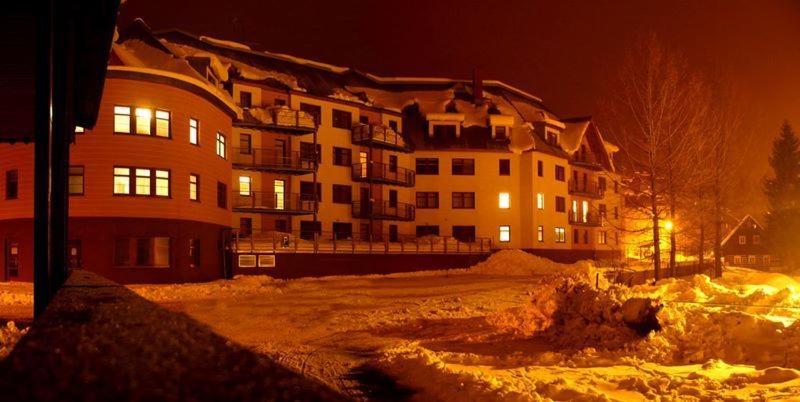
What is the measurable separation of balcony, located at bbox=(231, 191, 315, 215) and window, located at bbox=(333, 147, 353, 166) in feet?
15.0

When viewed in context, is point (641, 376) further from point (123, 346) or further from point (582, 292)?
point (123, 346)

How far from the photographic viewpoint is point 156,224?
111 feet

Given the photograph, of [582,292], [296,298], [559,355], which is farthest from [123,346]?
[296,298]

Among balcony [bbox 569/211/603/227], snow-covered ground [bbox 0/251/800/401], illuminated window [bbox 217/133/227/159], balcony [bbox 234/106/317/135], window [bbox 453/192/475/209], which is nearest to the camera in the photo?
snow-covered ground [bbox 0/251/800/401]

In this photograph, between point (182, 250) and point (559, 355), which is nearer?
point (559, 355)

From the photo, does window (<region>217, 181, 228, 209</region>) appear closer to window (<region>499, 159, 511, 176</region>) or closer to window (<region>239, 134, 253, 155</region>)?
window (<region>239, 134, 253, 155</region>)

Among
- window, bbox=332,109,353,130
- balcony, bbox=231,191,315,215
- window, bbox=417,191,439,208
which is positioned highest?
window, bbox=332,109,353,130

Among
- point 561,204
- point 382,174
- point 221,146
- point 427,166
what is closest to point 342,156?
point 382,174

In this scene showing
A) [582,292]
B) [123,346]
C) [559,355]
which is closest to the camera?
[123,346]

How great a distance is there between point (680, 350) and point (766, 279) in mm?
19921

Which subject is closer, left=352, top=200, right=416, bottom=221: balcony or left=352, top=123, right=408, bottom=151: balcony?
left=352, top=123, right=408, bottom=151: balcony

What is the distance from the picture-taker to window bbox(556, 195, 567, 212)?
2516 inches

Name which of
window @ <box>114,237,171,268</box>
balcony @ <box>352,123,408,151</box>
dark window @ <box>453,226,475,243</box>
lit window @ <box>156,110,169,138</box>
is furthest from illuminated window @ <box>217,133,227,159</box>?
dark window @ <box>453,226,475,243</box>

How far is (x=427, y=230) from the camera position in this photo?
5938 centimetres
